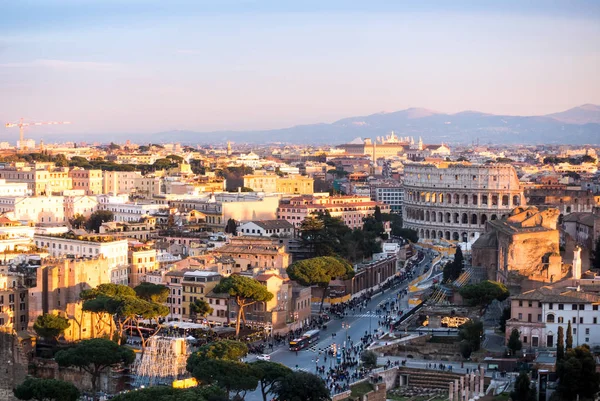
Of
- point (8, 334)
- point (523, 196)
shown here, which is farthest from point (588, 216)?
point (8, 334)

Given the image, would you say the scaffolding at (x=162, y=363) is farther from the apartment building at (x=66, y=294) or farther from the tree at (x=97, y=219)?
the tree at (x=97, y=219)

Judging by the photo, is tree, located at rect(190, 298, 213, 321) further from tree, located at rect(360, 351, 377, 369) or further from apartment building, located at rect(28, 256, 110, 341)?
tree, located at rect(360, 351, 377, 369)

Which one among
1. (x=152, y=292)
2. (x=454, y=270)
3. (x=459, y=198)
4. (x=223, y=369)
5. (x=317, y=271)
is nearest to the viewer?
(x=223, y=369)

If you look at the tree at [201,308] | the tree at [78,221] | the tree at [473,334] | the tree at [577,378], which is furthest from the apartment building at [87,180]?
the tree at [577,378]

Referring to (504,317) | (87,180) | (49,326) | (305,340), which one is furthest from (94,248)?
(87,180)

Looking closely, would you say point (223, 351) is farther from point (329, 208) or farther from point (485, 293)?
A: point (329, 208)

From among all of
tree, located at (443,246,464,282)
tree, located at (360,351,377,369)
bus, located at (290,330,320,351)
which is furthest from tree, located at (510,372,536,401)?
tree, located at (443,246,464,282)

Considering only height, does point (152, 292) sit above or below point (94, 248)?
below
